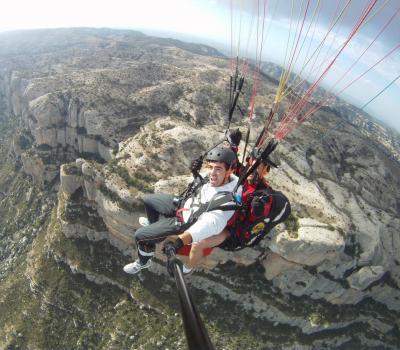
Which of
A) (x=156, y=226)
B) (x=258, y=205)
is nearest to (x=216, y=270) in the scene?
(x=156, y=226)

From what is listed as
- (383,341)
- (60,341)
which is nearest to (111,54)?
(60,341)

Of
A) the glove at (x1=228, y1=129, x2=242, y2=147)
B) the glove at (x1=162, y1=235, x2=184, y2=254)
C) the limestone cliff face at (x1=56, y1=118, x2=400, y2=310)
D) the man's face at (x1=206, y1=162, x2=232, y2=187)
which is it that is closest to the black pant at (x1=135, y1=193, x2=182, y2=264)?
the man's face at (x1=206, y1=162, x2=232, y2=187)

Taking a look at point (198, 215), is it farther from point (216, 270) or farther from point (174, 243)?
point (216, 270)

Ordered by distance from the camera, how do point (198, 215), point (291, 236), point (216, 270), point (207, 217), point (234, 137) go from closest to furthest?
point (207, 217) → point (198, 215) → point (234, 137) → point (291, 236) → point (216, 270)

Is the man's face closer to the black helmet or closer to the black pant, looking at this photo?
the black helmet

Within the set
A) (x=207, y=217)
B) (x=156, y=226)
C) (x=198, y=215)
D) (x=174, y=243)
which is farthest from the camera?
(x=156, y=226)

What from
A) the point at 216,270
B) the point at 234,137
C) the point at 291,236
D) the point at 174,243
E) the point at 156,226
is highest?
the point at 174,243

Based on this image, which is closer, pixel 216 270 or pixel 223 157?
pixel 223 157

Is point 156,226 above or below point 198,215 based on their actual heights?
below
